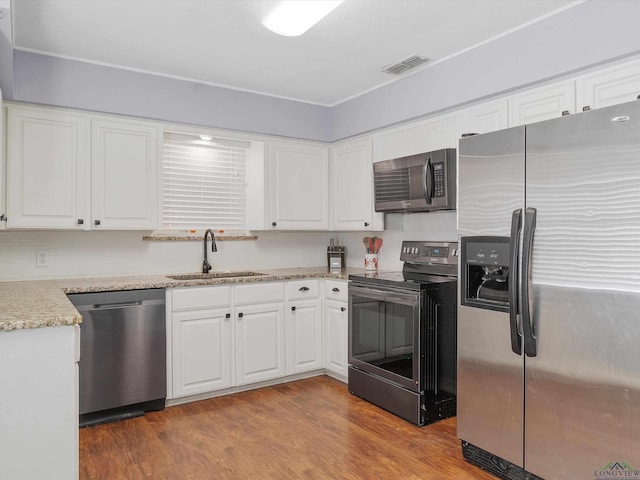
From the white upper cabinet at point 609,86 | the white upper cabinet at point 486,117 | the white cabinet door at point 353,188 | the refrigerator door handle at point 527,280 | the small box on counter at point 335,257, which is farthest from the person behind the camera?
the small box on counter at point 335,257

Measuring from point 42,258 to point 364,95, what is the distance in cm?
274

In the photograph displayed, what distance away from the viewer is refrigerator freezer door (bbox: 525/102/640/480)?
5.88 ft

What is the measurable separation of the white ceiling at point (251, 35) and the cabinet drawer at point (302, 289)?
1.58 metres

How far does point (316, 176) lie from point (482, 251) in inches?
85.7

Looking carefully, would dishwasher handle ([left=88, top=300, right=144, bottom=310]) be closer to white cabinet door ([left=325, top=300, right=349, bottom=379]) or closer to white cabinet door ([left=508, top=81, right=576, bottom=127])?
white cabinet door ([left=325, top=300, right=349, bottom=379])

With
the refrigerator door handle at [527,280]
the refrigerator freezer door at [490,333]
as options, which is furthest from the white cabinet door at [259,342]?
A: the refrigerator door handle at [527,280]

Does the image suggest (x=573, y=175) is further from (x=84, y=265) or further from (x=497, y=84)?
(x=84, y=265)

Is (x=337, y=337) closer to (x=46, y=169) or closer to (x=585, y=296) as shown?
(x=585, y=296)

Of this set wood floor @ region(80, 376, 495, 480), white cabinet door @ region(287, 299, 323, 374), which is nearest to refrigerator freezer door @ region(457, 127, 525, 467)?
wood floor @ region(80, 376, 495, 480)

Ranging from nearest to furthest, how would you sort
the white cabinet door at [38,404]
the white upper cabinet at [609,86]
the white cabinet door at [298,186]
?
1. the white cabinet door at [38,404]
2. the white upper cabinet at [609,86]
3. the white cabinet door at [298,186]

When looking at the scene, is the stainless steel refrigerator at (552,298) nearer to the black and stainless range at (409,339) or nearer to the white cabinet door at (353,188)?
the black and stainless range at (409,339)

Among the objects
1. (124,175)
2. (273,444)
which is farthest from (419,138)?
(273,444)

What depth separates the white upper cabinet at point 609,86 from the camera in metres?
2.29

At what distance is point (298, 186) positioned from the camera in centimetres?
414
